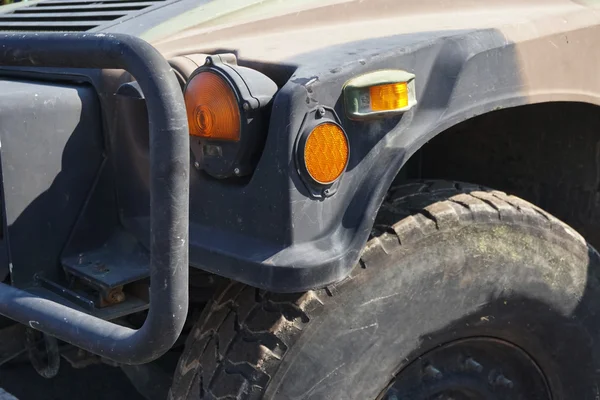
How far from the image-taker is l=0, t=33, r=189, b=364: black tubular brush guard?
4.34ft

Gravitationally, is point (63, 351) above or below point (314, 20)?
below

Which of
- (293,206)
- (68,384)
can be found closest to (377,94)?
(293,206)

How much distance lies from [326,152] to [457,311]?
1.91 ft

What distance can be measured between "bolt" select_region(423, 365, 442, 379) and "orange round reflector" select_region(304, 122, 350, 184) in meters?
0.62

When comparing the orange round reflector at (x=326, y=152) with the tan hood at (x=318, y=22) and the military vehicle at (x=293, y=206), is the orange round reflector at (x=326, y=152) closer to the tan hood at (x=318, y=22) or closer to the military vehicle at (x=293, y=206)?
the military vehicle at (x=293, y=206)

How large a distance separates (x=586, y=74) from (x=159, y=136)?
127 cm

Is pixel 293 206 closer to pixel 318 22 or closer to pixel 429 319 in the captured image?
pixel 429 319

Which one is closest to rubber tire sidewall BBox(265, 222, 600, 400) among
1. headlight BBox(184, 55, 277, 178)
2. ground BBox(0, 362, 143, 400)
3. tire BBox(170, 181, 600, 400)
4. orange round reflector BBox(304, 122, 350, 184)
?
tire BBox(170, 181, 600, 400)

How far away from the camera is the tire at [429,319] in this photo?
171 centimetres

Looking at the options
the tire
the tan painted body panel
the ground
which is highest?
the tan painted body panel

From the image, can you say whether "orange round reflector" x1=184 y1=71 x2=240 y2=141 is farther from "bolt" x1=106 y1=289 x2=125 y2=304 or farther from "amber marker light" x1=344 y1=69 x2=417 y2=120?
"bolt" x1=106 y1=289 x2=125 y2=304

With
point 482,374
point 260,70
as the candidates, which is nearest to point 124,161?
point 260,70

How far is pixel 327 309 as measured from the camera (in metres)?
1.71

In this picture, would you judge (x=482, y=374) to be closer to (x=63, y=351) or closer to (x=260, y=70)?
(x=260, y=70)
